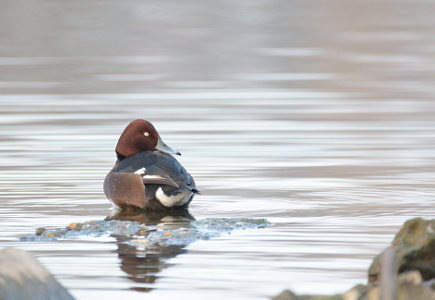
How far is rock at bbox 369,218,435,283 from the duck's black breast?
351 cm

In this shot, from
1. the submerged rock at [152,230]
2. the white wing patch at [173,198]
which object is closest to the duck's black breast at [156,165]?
the white wing patch at [173,198]

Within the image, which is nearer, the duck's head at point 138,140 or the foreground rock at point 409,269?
the foreground rock at point 409,269

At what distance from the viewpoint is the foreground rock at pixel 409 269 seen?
4824 mm

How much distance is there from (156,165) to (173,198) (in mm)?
373

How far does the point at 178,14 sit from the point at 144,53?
10.3 metres

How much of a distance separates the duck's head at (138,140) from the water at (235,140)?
531 millimetres

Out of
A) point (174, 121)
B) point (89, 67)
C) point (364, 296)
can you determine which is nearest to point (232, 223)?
point (364, 296)

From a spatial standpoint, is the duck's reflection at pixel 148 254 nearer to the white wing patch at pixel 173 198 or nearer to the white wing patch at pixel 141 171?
the white wing patch at pixel 173 198

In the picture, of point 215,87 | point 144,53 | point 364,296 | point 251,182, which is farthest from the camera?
point 144,53

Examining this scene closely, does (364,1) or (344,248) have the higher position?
(364,1)

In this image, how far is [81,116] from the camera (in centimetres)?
1480

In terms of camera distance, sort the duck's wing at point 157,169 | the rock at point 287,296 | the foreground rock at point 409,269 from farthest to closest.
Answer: the duck's wing at point 157,169 → the rock at point 287,296 → the foreground rock at point 409,269

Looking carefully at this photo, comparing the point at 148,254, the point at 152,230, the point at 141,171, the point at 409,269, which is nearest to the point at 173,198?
the point at 141,171

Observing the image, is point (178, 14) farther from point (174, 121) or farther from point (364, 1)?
point (174, 121)
